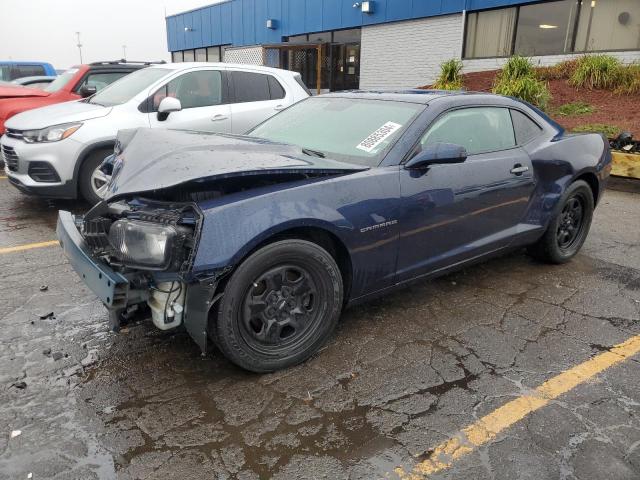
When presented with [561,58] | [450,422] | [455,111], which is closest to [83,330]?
[450,422]

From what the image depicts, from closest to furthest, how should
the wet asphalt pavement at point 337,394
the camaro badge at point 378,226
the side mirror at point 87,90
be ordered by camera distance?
the wet asphalt pavement at point 337,394 < the camaro badge at point 378,226 < the side mirror at point 87,90

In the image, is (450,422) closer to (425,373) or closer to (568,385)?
(425,373)

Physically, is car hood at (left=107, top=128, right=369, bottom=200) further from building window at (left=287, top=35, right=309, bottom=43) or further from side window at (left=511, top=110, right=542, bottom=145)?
building window at (left=287, top=35, right=309, bottom=43)

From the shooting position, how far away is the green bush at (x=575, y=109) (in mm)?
11335

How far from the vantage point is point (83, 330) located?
129 inches

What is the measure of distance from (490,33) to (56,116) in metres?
13.1

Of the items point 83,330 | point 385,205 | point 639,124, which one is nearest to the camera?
point 385,205

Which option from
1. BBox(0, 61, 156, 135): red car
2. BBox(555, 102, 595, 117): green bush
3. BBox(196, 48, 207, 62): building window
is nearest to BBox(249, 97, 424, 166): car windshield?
BBox(0, 61, 156, 135): red car

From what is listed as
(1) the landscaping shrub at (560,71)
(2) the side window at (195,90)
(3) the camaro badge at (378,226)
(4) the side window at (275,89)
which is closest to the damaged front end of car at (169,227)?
(3) the camaro badge at (378,226)

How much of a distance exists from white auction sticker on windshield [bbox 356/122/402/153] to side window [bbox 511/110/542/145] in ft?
4.19

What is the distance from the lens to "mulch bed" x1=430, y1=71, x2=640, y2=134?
10.5m

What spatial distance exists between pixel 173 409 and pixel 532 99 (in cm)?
1153

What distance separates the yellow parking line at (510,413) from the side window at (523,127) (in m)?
1.71

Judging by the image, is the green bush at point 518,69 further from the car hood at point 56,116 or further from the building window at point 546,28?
the car hood at point 56,116
